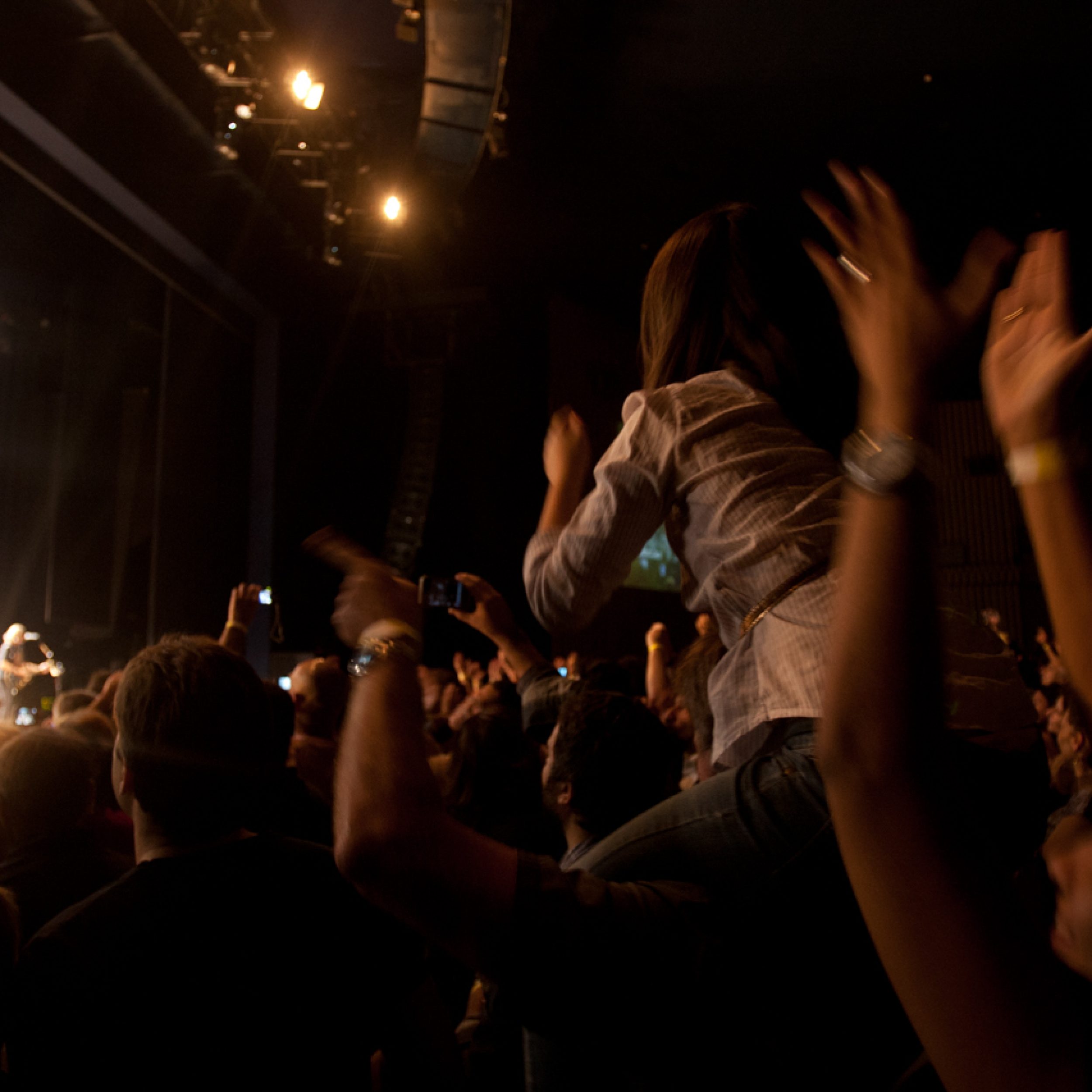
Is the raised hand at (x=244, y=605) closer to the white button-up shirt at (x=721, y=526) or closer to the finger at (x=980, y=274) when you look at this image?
the white button-up shirt at (x=721, y=526)

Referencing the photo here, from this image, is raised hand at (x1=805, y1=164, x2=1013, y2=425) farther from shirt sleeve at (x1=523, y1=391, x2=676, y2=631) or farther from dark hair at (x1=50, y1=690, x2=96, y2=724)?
dark hair at (x1=50, y1=690, x2=96, y2=724)

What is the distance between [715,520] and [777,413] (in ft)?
0.64

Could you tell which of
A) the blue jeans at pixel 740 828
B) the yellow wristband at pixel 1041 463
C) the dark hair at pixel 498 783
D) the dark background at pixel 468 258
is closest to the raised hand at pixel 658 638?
the dark hair at pixel 498 783

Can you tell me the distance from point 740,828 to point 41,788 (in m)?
1.54

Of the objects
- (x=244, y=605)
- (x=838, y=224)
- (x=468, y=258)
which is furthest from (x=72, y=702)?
(x=468, y=258)

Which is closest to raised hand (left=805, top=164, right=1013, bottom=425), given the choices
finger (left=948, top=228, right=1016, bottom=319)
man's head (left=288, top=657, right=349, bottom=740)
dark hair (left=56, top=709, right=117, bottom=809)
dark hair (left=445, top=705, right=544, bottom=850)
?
finger (left=948, top=228, right=1016, bottom=319)

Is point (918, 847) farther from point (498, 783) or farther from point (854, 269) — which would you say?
point (498, 783)

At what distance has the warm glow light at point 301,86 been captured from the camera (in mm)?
6973

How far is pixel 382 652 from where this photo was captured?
807 millimetres

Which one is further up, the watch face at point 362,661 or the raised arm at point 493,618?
the raised arm at point 493,618

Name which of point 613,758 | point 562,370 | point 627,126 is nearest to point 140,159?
point 627,126

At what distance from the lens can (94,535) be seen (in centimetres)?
980

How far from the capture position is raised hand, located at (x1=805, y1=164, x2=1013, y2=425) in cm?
60

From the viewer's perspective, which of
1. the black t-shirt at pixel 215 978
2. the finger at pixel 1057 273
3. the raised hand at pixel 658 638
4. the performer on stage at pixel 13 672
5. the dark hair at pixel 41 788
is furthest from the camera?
the performer on stage at pixel 13 672
